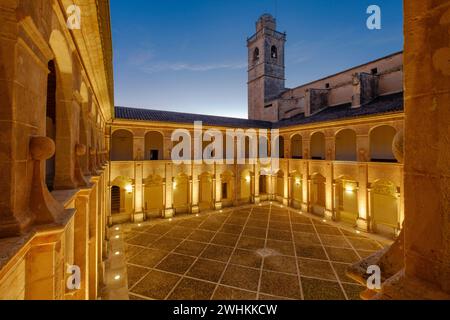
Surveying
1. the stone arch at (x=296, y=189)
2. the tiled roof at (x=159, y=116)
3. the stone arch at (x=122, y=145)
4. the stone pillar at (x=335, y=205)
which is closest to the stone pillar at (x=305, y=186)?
the stone arch at (x=296, y=189)

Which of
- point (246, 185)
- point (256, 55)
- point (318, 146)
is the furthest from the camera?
point (256, 55)

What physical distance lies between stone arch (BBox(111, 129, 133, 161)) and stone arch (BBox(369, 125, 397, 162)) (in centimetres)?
2013

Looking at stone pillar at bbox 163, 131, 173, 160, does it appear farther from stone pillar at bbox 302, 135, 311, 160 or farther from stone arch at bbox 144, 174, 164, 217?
stone pillar at bbox 302, 135, 311, 160

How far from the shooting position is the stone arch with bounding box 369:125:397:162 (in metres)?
15.8

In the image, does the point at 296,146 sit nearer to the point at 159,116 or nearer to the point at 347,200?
the point at 347,200

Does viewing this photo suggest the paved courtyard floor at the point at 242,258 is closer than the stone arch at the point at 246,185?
Yes

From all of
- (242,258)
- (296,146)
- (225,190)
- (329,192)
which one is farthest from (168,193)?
(296,146)

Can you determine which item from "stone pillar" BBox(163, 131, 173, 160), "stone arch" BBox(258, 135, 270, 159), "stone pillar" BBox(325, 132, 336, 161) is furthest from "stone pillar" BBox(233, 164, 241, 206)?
"stone pillar" BBox(325, 132, 336, 161)

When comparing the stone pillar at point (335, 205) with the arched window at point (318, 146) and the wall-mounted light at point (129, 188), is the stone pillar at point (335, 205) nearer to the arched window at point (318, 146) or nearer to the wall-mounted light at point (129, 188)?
the arched window at point (318, 146)

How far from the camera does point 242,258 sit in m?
11.6

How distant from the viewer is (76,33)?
4660 mm

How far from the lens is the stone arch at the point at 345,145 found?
60.8 ft

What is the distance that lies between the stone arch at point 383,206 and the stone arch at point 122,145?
20.1 meters

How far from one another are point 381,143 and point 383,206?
4930 mm
